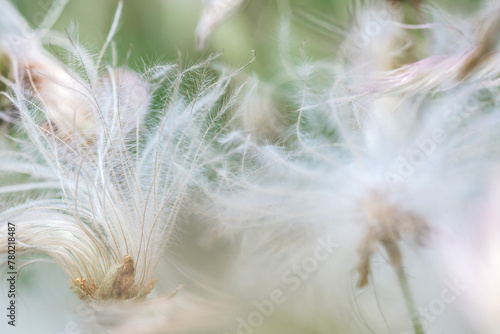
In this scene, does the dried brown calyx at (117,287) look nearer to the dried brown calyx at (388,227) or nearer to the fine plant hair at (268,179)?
the fine plant hair at (268,179)

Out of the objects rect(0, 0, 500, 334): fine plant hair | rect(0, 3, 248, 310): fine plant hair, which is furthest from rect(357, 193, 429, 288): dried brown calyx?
rect(0, 3, 248, 310): fine plant hair

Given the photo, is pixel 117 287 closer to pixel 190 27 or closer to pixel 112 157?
pixel 112 157

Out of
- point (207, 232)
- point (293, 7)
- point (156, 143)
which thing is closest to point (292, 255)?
point (207, 232)

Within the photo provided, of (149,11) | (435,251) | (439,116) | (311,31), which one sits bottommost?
(435,251)

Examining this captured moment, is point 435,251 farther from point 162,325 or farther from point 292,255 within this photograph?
point 162,325

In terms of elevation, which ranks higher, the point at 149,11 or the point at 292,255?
the point at 149,11

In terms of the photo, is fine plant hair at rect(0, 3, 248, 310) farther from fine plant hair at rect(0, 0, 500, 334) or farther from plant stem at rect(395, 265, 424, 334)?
plant stem at rect(395, 265, 424, 334)
